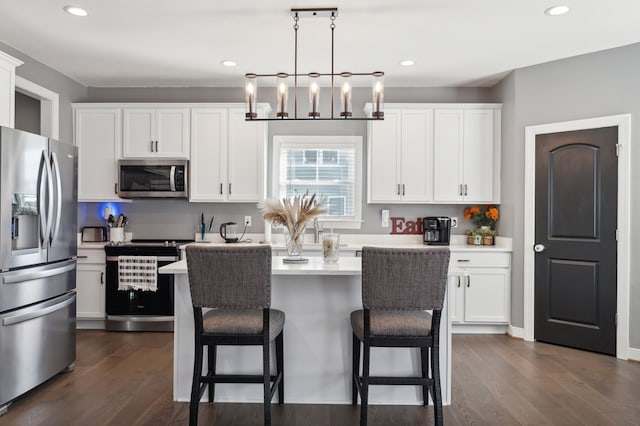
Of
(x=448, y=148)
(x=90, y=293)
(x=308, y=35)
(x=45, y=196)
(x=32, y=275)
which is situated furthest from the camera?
(x=448, y=148)

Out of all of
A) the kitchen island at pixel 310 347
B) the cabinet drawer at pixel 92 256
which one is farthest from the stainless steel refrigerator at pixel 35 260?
the cabinet drawer at pixel 92 256

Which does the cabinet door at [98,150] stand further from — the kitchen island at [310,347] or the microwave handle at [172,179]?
the kitchen island at [310,347]

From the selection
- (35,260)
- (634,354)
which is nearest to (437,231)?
(634,354)

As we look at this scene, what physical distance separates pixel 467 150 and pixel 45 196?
391 centimetres

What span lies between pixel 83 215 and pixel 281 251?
2.40 metres

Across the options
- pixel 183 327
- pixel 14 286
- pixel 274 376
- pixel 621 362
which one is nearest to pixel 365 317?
pixel 274 376

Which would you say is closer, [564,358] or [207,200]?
[564,358]

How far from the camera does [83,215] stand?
4953 millimetres

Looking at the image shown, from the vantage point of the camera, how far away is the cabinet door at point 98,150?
468cm

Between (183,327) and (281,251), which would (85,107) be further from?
(183,327)

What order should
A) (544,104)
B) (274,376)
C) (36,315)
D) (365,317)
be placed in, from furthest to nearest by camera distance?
(544,104), (36,315), (274,376), (365,317)

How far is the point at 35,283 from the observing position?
9.35 feet

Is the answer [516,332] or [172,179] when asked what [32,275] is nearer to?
[172,179]

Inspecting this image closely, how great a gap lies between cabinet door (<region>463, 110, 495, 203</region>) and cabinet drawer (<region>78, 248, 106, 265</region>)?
3895 mm
